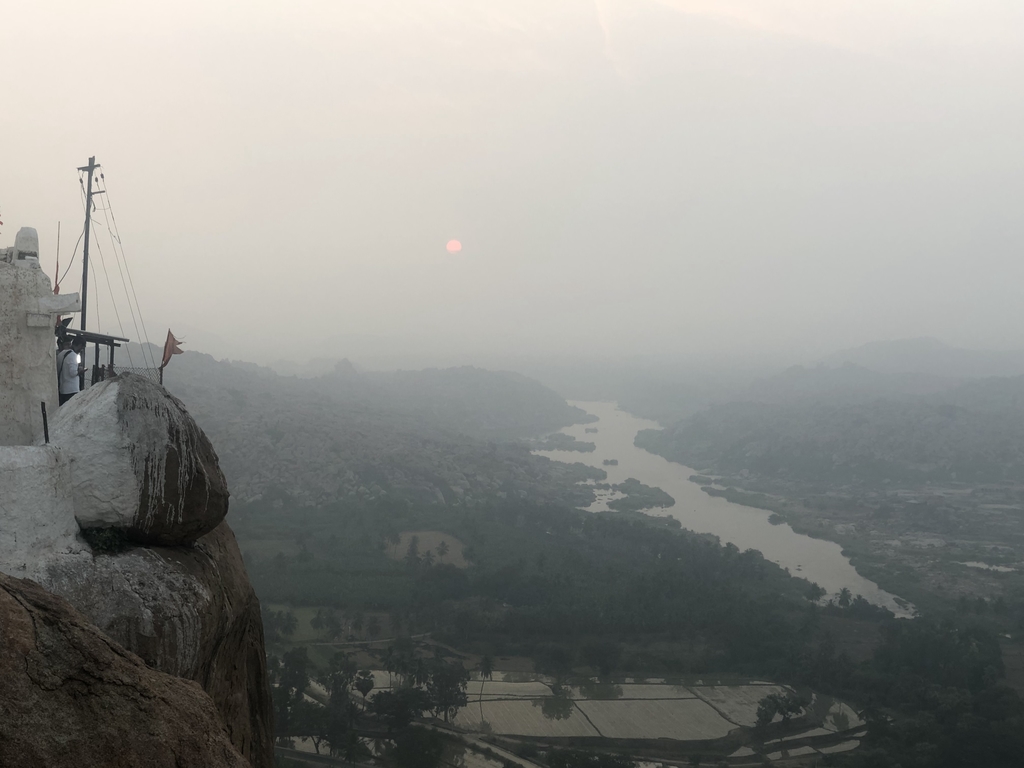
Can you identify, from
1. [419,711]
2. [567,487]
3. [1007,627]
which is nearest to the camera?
[419,711]

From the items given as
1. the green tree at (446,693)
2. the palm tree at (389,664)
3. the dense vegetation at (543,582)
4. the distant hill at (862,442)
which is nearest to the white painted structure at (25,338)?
the green tree at (446,693)

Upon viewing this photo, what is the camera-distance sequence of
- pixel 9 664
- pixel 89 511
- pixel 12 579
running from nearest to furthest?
pixel 9 664 < pixel 12 579 < pixel 89 511

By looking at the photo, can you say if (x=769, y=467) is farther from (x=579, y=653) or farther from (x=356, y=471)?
(x=579, y=653)

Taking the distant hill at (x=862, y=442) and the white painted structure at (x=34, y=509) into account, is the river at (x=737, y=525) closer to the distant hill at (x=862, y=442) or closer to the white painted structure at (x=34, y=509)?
the distant hill at (x=862, y=442)

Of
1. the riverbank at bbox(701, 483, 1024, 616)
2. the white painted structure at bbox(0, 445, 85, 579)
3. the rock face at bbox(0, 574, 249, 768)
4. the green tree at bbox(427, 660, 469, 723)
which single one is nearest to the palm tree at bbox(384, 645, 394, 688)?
the green tree at bbox(427, 660, 469, 723)

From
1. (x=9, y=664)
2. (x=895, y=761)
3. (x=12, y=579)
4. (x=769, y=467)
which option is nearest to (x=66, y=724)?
(x=9, y=664)

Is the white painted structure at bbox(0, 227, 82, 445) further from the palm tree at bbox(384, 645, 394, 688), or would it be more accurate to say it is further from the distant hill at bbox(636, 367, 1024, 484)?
the distant hill at bbox(636, 367, 1024, 484)
